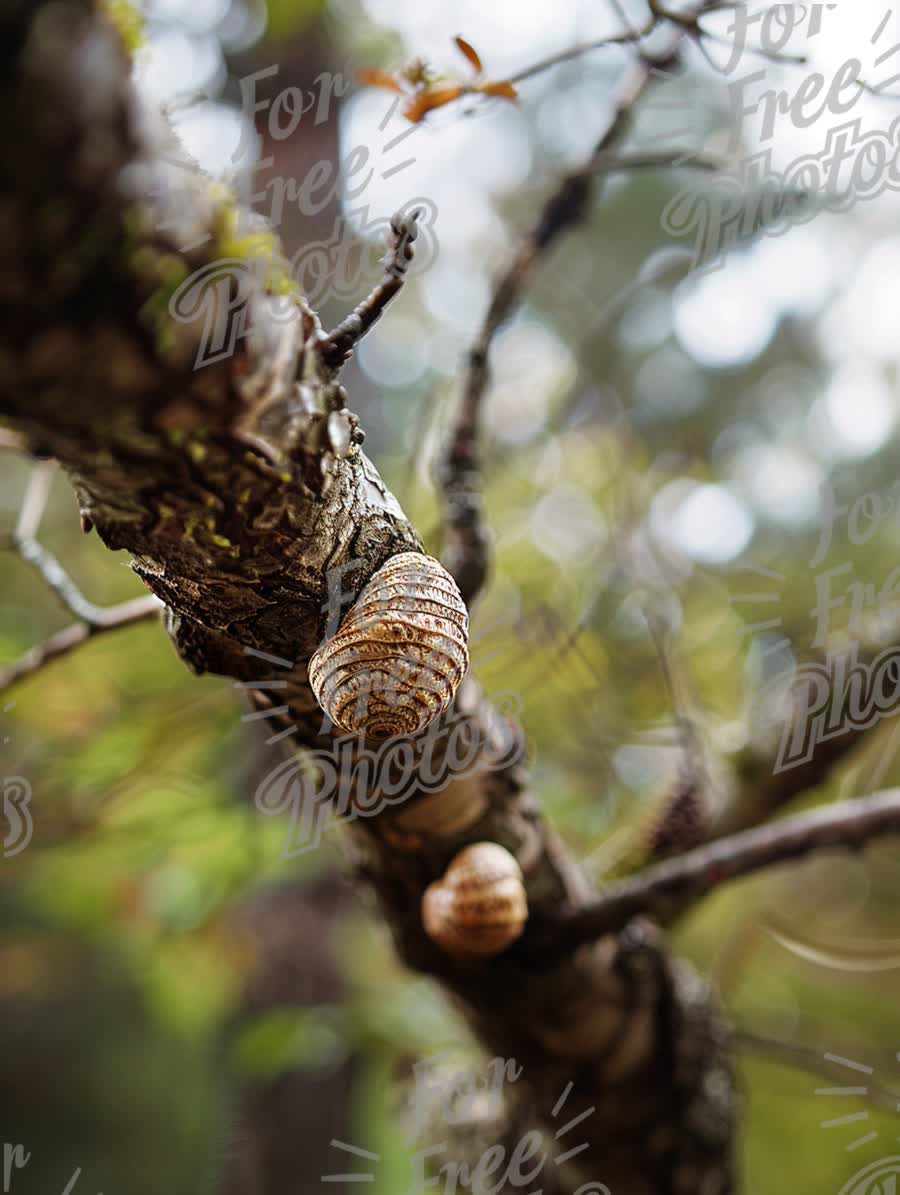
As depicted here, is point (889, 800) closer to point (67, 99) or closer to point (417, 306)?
point (67, 99)

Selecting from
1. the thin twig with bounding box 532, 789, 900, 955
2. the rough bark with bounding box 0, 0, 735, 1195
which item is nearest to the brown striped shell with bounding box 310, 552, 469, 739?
the rough bark with bounding box 0, 0, 735, 1195

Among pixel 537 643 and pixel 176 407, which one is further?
pixel 537 643

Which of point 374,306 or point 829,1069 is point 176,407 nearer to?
point 374,306

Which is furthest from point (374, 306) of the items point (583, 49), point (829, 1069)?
point (829, 1069)

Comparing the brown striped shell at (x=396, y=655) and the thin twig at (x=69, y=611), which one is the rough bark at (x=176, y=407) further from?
the thin twig at (x=69, y=611)

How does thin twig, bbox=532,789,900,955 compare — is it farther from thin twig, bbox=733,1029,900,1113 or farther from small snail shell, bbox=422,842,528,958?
thin twig, bbox=733,1029,900,1113
